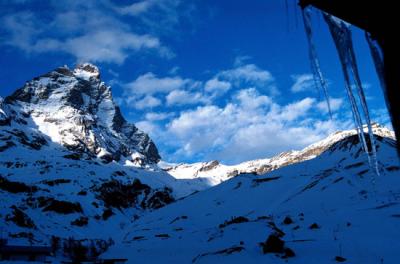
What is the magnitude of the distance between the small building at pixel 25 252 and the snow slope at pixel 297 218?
7.62 metres

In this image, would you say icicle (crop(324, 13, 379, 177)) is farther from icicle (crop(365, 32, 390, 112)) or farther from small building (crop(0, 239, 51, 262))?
small building (crop(0, 239, 51, 262))

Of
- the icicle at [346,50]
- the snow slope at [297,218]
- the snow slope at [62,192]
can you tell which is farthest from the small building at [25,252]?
the icicle at [346,50]

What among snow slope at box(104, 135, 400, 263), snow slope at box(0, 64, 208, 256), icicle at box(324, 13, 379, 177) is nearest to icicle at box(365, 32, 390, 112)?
icicle at box(324, 13, 379, 177)

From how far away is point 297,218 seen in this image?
89.9 ft

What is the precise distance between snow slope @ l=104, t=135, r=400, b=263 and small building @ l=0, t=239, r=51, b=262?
762 cm

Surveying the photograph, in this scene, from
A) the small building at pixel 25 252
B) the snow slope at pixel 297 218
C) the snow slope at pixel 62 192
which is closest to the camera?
the snow slope at pixel 297 218

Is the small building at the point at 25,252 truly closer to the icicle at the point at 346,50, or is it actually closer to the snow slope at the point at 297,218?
the snow slope at the point at 297,218

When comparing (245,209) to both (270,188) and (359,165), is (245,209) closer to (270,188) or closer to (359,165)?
(270,188)

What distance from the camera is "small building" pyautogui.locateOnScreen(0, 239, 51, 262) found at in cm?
3719

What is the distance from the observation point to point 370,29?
2959 millimetres

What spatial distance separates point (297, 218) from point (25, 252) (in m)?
25.8

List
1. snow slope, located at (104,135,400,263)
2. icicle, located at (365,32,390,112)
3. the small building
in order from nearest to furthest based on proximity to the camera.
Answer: icicle, located at (365,32,390,112), snow slope, located at (104,135,400,263), the small building

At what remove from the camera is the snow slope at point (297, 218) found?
1550 centimetres

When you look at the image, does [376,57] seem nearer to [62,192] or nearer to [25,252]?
[25,252]
